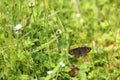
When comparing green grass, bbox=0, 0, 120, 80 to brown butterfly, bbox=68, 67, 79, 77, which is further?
brown butterfly, bbox=68, 67, 79, 77

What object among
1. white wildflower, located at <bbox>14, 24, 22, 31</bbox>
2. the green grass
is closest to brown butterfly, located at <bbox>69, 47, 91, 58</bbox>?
the green grass

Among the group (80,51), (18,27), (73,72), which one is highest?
(18,27)

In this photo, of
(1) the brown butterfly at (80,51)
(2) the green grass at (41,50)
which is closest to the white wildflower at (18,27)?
(2) the green grass at (41,50)

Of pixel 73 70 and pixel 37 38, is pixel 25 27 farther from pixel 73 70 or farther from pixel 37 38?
pixel 73 70

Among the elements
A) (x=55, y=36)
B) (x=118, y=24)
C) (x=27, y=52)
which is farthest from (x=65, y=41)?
(x=118, y=24)

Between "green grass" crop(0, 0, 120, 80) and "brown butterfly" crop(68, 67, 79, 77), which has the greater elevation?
"green grass" crop(0, 0, 120, 80)

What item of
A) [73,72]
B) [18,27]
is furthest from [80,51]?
[18,27]

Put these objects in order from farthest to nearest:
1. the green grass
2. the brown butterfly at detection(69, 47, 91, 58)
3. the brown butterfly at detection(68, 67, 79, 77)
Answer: the brown butterfly at detection(69, 47, 91, 58) < the brown butterfly at detection(68, 67, 79, 77) < the green grass

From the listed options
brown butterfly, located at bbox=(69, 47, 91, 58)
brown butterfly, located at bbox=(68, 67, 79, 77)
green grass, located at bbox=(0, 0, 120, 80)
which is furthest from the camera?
brown butterfly, located at bbox=(69, 47, 91, 58)

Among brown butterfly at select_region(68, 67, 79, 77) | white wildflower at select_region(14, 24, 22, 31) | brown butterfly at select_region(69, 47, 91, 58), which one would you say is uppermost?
white wildflower at select_region(14, 24, 22, 31)

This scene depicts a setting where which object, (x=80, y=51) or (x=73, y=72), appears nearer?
(x=73, y=72)

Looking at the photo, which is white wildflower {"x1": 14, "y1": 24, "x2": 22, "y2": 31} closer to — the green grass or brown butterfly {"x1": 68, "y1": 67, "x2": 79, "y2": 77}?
the green grass

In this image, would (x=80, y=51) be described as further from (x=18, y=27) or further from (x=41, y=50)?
(x=18, y=27)
